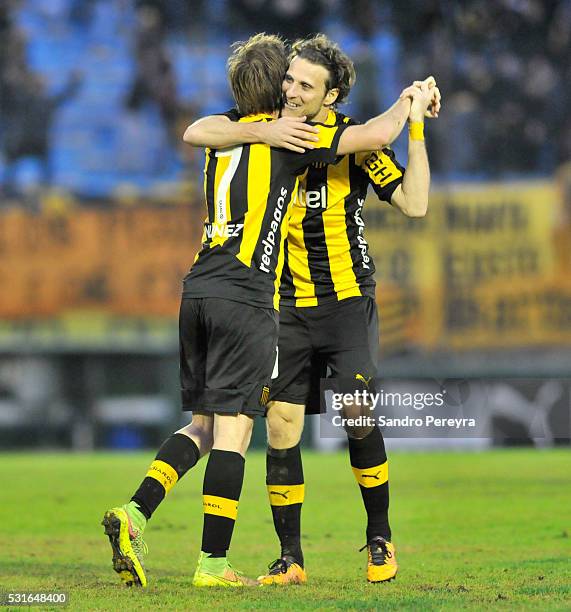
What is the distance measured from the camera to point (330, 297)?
505 cm

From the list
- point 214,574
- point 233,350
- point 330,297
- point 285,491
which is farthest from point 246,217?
point 214,574

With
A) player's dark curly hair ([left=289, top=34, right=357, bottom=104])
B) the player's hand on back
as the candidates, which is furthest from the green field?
player's dark curly hair ([left=289, top=34, right=357, bottom=104])

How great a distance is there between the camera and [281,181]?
4.66 meters

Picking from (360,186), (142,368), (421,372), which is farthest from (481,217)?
(360,186)

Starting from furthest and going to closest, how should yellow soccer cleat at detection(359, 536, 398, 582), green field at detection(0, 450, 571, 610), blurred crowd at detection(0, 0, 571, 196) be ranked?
blurred crowd at detection(0, 0, 571, 196) → yellow soccer cleat at detection(359, 536, 398, 582) → green field at detection(0, 450, 571, 610)

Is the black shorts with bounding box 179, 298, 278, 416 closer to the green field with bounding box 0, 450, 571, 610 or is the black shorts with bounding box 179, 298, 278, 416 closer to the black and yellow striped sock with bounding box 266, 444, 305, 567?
the black and yellow striped sock with bounding box 266, 444, 305, 567

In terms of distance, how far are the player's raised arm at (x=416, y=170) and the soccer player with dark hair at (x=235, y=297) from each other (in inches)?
5.9

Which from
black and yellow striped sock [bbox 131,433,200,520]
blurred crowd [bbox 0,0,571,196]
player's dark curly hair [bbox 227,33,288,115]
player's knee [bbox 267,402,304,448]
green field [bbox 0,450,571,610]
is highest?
blurred crowd [bbox 0,0,571,196]

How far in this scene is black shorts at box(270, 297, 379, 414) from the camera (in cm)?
498

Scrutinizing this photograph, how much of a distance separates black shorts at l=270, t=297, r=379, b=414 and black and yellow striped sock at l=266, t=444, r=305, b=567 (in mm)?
247

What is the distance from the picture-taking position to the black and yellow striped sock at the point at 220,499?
452 cm

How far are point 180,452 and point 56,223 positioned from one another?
14.6m

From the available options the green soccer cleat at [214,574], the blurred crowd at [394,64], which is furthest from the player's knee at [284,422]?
the blurred crowd at [394,64]

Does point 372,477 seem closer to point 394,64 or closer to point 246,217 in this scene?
point 246,217
